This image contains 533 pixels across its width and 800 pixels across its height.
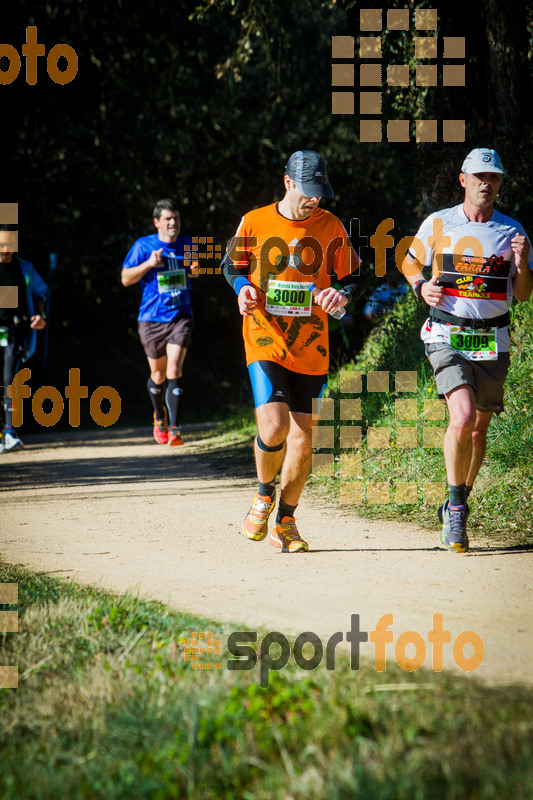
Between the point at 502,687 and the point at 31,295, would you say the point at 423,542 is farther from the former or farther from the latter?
the point at 31,295

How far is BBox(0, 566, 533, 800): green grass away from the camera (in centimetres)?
234

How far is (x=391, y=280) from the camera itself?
1056 centimetres

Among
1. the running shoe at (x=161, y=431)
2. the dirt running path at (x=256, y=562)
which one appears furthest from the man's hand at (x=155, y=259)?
the dirt running path at (x=256, y=562)

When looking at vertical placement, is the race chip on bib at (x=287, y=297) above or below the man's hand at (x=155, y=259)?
below

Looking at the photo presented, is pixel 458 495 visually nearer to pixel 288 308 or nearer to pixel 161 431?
pixel 288 308

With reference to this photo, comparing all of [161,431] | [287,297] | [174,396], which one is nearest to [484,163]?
[287,297]

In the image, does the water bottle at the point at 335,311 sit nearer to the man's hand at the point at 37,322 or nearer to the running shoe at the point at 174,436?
the man's hand at the point at 37,322

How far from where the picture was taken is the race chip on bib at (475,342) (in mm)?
5332

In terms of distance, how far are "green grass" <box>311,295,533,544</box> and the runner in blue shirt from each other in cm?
195

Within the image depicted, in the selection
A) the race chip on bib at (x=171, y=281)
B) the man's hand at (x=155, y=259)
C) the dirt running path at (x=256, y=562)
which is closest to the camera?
the dirt running path at (x=256, y=562)

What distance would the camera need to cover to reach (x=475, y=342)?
5.34 meters

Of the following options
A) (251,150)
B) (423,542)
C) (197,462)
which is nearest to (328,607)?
(423,542)

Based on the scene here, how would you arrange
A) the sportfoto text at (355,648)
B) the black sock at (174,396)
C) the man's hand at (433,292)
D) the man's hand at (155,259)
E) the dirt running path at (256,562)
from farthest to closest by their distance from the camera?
the black sock at (174,396) < the man's hand at (155,259) < the man's hand at (433,292) < the dirt running path at (256,562) < the sportfoto text at (355,648)

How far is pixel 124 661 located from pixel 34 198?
16893mm
